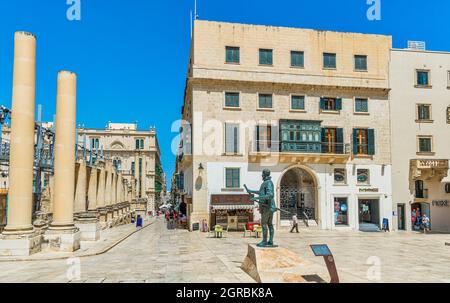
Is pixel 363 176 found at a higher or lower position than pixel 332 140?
lower

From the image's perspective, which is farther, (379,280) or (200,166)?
(200,166)

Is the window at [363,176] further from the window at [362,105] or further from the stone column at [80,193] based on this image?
the stone column at [80,193]

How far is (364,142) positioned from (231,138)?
467 inches

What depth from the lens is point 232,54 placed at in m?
30.1

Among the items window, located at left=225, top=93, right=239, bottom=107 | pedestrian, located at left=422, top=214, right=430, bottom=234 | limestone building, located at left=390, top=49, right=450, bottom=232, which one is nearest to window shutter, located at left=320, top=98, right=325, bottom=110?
limestone building, located at left=390, top=49, right=450, bottom=232

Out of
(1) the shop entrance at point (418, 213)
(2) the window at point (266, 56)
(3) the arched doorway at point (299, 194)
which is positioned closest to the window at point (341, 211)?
(3) the arched doorway at point (299, 194)

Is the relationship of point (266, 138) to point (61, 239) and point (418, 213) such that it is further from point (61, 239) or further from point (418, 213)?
point (61, 239)

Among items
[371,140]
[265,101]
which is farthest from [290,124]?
[371,140]

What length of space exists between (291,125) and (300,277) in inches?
819

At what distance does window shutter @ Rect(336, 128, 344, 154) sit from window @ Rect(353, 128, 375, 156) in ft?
3.60

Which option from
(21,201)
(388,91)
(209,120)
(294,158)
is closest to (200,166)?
(209,120)

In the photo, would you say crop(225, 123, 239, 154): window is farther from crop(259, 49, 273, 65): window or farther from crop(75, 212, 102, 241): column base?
crop(75, 212, 102, 241): column base
